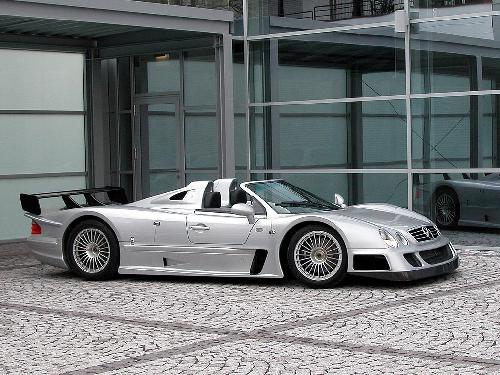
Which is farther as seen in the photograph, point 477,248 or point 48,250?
point 477,248

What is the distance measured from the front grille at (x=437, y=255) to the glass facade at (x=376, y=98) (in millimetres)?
3490

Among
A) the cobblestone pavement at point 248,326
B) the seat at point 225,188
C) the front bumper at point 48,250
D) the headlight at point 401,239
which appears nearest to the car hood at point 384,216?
the headlight at point 401,239

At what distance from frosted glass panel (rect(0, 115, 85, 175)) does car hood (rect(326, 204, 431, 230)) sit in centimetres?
Answer: 769

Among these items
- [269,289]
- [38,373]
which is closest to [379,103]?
[269,289]

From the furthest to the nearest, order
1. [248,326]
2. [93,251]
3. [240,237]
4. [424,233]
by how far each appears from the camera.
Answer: [93,251]
[240,237]
[424,233]
[248,326]

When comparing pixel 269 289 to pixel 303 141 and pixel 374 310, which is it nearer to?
pixel 374 310

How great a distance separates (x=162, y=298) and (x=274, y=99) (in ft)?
25.4

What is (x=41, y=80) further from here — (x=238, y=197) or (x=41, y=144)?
(x=238, y=197)

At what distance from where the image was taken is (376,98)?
16375 mm

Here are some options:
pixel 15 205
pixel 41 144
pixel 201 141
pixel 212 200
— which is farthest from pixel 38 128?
pixel 212 200

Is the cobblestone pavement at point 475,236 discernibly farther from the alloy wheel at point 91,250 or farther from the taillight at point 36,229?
the taillight at point 36,229

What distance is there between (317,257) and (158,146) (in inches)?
322

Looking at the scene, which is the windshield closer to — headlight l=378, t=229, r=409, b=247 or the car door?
the car door

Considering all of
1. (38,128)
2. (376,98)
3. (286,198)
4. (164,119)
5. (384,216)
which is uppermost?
(376,98)
